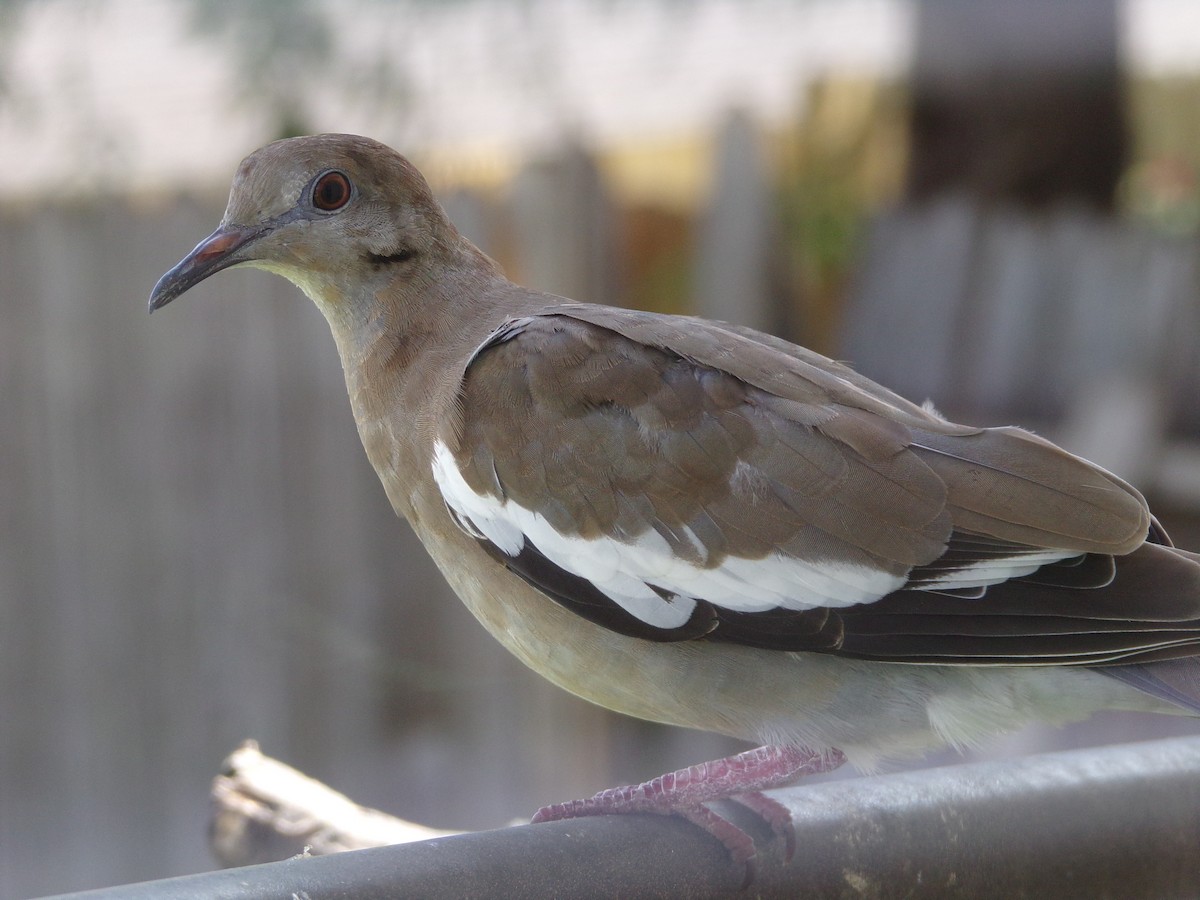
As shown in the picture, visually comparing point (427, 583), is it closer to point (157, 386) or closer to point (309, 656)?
point (309, 656)

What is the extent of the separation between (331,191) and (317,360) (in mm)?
2281

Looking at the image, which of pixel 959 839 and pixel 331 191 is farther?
pixel 331 191

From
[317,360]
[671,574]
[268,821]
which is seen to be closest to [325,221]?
[671,574]

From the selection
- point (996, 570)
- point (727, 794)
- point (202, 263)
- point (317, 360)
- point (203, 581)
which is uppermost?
point (202, 263)

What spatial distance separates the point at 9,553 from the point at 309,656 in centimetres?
105

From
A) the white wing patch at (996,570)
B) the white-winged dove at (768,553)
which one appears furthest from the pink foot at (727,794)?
the white wing patch at (996,570)

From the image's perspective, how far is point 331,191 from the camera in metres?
2.44

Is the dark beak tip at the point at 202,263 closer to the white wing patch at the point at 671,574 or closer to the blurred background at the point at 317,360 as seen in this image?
the white wing patch at the point at 671,574

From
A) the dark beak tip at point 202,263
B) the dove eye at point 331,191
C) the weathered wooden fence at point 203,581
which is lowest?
the weathered wooden fence at point 203,581

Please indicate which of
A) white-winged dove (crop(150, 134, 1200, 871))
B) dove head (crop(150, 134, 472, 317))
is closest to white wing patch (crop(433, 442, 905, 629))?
white-winged dove (crop(150, 134, 1200, 871))

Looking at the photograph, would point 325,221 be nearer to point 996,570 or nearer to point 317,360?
point 996,570

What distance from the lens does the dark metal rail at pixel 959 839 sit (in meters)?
1.94

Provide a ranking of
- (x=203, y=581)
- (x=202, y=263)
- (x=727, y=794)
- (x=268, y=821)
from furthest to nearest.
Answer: (x=203, y=581) < (x=268, y=821) < (x=202, y=263) < (x=727, y=794)

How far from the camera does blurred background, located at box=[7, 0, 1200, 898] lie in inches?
176
